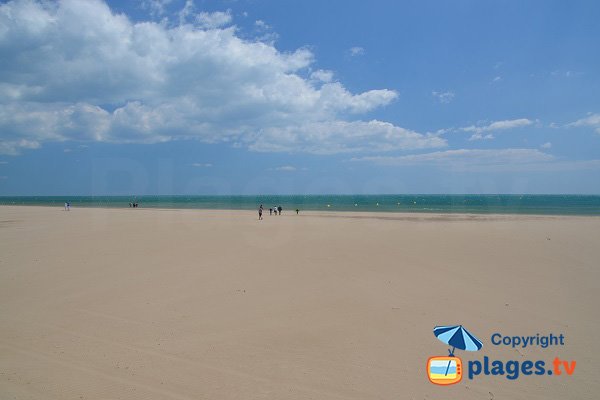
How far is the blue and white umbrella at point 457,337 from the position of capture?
701cm

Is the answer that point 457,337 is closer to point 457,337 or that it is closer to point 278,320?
point 457,337

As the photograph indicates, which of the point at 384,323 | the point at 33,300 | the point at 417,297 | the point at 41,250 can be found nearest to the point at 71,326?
the point at 33,300

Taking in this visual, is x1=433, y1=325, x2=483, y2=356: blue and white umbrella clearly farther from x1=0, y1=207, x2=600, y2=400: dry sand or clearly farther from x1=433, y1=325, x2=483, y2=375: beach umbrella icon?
x1=0, y1=207, x2=600, y2=400: dry sand

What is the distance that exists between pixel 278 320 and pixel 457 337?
3935mm

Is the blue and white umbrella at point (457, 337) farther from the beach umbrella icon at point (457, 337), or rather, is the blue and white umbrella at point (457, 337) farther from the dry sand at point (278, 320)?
the dry sand at point (278, 320)

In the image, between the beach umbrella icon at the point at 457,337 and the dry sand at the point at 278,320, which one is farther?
the beach umbrella icon at the point at 457,337

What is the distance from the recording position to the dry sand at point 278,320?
5.67 m

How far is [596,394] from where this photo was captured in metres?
5.52

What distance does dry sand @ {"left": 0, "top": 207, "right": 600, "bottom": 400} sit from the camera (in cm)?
567

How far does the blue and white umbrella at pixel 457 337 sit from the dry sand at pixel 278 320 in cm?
20

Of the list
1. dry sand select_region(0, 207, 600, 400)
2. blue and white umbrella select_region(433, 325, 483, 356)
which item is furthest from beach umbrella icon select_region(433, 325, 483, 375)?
dry sand select_region(0, 207, 600, 400)

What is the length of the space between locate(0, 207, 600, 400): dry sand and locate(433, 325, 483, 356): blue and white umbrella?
0.66ft

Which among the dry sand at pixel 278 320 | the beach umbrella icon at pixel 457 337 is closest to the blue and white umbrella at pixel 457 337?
the beach umbrella icon at pixel 457 337

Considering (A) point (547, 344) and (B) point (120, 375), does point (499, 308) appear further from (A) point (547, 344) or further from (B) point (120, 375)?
(B) point (120, 375)
